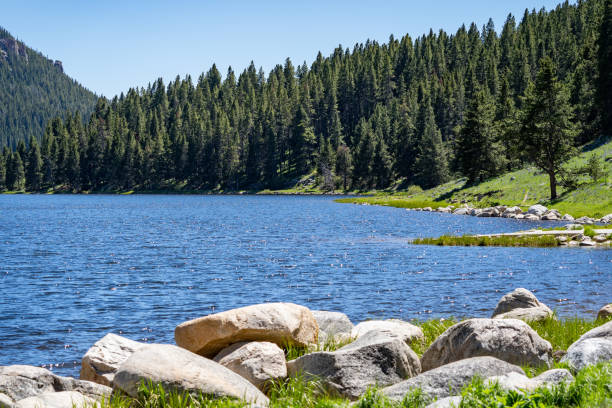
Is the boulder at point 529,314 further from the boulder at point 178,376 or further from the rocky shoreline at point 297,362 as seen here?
the boulder at point 178,376

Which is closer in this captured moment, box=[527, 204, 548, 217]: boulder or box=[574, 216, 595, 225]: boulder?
box=[574, 216, 595, 225]: boulder

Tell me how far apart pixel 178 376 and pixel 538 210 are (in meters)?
58.6

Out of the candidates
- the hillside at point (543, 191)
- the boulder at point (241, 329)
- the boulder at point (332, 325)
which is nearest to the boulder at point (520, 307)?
the boulder at point (332, 325)

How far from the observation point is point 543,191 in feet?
233

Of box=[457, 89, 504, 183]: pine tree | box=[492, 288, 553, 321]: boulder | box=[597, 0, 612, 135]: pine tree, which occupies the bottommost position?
box=[492, 288, 553, 321]: boulder

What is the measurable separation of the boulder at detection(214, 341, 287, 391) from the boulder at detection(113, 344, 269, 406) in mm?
1116

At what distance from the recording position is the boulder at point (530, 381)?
25.3ft

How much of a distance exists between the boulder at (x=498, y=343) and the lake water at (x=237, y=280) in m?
9.39

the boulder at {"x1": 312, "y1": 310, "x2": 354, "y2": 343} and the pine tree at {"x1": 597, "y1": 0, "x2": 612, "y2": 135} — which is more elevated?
the pine tree at {"x1": 597, "y1": 0, "x2": 612, "y2": 135}

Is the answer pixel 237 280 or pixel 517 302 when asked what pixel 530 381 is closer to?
pixel 517 302

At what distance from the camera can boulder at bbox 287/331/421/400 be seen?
10.5 m

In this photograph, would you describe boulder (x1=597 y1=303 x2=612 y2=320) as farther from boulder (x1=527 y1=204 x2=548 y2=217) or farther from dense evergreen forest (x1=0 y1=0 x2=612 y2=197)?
dense evergreen forest (x1=0 y1=0 x2=612 y2=197)

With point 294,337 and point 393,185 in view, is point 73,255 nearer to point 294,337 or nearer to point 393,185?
point 294,337

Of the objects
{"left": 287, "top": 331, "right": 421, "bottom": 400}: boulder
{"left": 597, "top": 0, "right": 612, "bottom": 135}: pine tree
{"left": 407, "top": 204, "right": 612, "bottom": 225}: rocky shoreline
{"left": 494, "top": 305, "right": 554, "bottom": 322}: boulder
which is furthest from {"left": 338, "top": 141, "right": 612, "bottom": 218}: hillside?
{"left": 287, "top": 331, "right": 421, "bottom": 400}: boulder
